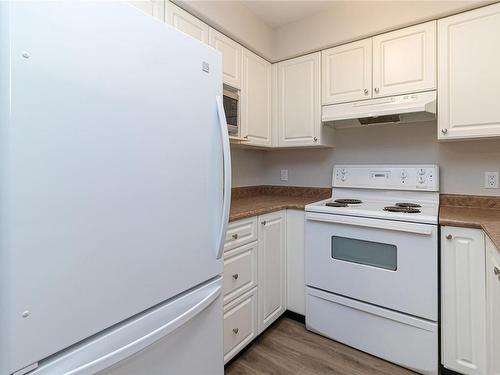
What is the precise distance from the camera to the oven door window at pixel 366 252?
169 centimetres

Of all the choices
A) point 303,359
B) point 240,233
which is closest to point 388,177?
point 240,233

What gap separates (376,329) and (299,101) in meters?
1.80

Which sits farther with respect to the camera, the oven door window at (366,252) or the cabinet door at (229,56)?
the cabinet door at (229,56)

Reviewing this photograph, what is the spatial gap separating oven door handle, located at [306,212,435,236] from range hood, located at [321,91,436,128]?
75 centimetres

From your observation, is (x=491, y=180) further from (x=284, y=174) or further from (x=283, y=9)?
(x=283, y=9)

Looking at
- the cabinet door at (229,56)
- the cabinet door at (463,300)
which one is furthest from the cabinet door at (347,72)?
the cabinet door at (463,300)

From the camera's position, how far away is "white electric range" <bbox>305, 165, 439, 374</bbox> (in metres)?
1.57

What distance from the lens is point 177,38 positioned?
3.01 feet

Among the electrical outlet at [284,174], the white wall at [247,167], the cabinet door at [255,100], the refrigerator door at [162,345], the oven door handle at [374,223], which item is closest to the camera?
the refrigerator door at [162,345]

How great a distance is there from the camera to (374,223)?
5.61 feet

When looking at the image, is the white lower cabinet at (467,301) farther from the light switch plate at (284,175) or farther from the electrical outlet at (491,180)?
the light switch plate at (284,175)

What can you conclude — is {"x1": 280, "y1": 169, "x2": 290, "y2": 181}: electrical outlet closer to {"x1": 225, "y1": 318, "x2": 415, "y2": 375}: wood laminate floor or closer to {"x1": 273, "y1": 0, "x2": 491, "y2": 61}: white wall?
{"x1": 273, "y1": 0, "x2": 491, "y2": 61}: white wall

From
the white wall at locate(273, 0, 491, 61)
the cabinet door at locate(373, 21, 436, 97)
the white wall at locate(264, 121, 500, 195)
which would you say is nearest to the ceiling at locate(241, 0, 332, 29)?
the white wall at locate(273, 0, 491, 61)

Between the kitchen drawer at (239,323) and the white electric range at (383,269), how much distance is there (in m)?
0.46
